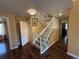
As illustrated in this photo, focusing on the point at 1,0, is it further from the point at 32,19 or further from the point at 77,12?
the point at 77,12

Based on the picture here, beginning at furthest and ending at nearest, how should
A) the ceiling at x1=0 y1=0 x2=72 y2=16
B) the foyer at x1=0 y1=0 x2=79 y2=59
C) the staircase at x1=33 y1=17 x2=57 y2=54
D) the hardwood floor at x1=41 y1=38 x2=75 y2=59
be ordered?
1. the staircase at x1=33 y1=17 x2=57 y2=54
2. the hardwood floor at x1=41 y1=38 x2=75 y2=59
3. the foyer at x1=0 y1=0 x2=79 y2=59
4. the ceiling at x1=0 y1=0 x2=72 y2=16

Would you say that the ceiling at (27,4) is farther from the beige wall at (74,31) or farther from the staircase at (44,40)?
the staircase at (44,40)

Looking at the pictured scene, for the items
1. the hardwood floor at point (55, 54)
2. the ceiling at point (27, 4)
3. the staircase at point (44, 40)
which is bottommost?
the hardwood floor at point (55, 54)

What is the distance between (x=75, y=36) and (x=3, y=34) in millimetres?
8152

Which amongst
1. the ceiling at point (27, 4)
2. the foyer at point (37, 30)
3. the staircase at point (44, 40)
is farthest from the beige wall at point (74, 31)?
the staircase at point (44, 40)

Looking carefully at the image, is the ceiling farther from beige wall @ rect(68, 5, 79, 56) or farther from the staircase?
the staircase

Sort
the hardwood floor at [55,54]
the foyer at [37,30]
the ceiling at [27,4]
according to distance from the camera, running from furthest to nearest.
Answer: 1. the hardwood floor at [55,54]
2. the foyer at [37,30]
3. the ceiling at [27,4]

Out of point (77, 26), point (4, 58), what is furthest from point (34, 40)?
point (77, 26)

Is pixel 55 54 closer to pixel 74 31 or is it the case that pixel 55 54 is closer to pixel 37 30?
pixel 74 31

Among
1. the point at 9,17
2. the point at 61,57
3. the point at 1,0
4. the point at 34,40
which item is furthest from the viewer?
the point at 34,40

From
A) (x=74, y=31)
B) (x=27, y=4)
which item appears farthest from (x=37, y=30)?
(x=74, y=31)

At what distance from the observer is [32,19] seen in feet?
16.8

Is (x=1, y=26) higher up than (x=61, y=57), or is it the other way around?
(x=1, y=26)

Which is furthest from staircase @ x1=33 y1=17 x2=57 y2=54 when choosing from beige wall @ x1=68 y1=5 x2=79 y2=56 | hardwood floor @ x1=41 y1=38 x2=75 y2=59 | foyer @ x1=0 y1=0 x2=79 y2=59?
beige wall @ x1=68 y1=5 x2=79 y2=56
